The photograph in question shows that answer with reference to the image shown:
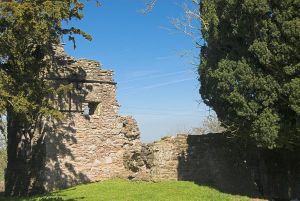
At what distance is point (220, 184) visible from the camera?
20.6 meters

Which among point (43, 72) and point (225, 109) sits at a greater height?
point (43, 72)

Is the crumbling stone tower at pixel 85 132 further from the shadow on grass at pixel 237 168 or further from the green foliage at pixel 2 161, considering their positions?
the green foliage at pixel 2 161

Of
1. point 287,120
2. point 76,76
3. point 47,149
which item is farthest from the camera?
point 76,76

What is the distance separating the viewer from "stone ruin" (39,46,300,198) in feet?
67.4

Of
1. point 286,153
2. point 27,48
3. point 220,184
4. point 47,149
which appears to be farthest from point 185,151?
point 27,48

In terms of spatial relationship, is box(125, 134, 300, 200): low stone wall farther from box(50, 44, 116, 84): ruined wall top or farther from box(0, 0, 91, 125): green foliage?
box(0, 0, 91, 125): green foliage

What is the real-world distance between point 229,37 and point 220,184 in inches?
283

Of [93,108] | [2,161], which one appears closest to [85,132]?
[93,108]

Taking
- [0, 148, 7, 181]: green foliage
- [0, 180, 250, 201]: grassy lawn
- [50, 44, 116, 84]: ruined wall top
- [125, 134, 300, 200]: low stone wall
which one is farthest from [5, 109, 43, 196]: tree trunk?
[0, 148, 7, 181]: green foliage

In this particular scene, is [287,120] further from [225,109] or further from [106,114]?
[106,114]

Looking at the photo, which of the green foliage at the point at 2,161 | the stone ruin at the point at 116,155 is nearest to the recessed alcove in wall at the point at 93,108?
the stone ruin at the point at 116,155

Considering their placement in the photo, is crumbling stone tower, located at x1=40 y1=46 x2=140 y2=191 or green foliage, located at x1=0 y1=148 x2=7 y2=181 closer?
crumbling stone tower, located at x1=40 y1=46 x2=140 y2=191

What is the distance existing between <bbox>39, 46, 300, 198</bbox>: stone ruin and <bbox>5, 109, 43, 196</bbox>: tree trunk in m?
0.35

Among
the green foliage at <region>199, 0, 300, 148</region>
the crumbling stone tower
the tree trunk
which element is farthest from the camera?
the crumbling stone tower
